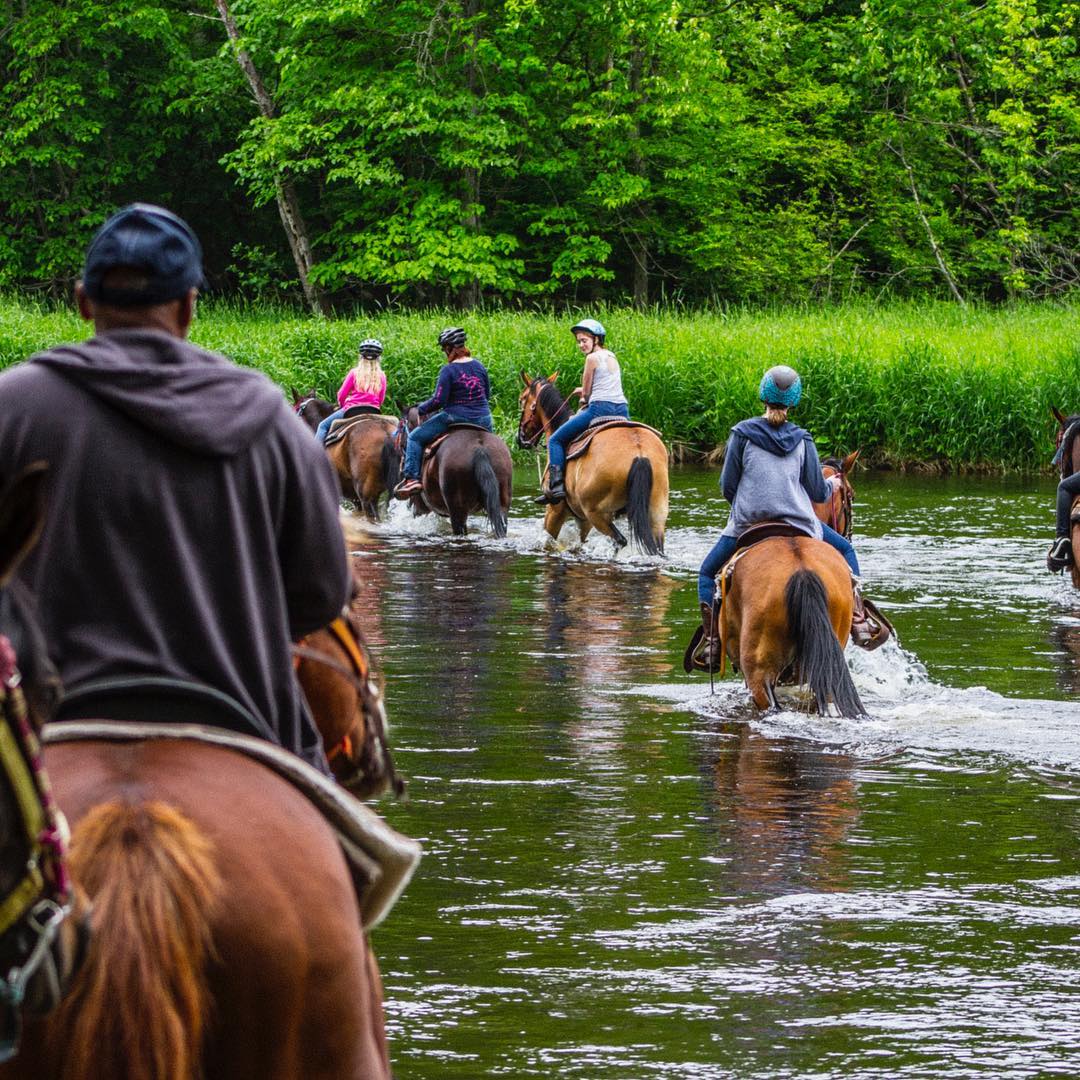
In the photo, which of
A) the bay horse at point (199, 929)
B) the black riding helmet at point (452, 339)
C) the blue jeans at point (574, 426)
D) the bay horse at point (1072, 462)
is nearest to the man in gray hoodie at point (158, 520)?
the bay horse at point (199, 929)

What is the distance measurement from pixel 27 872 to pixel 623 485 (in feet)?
53.8

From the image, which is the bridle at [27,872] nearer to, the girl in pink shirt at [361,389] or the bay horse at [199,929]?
the bay horse at [199,929]

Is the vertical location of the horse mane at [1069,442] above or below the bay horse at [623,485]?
above

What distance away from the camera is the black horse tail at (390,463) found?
23.1 m

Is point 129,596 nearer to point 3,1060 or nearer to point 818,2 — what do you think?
point 3,1060

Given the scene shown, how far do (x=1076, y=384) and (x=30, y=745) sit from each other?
1170 inches

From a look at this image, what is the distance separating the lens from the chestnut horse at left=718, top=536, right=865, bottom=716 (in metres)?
10.3

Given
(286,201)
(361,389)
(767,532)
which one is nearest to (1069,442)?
(767,532)

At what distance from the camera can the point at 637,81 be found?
46.1 metres

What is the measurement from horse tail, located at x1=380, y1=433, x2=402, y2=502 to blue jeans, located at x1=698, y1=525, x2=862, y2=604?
11.7m

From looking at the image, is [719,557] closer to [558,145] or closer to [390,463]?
[390,463]

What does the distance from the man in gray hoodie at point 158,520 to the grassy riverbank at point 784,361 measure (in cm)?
2794

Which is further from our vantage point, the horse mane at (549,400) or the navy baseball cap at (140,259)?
the horse mane at (549,400)

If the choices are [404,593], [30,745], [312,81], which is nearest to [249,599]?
[30,745]
